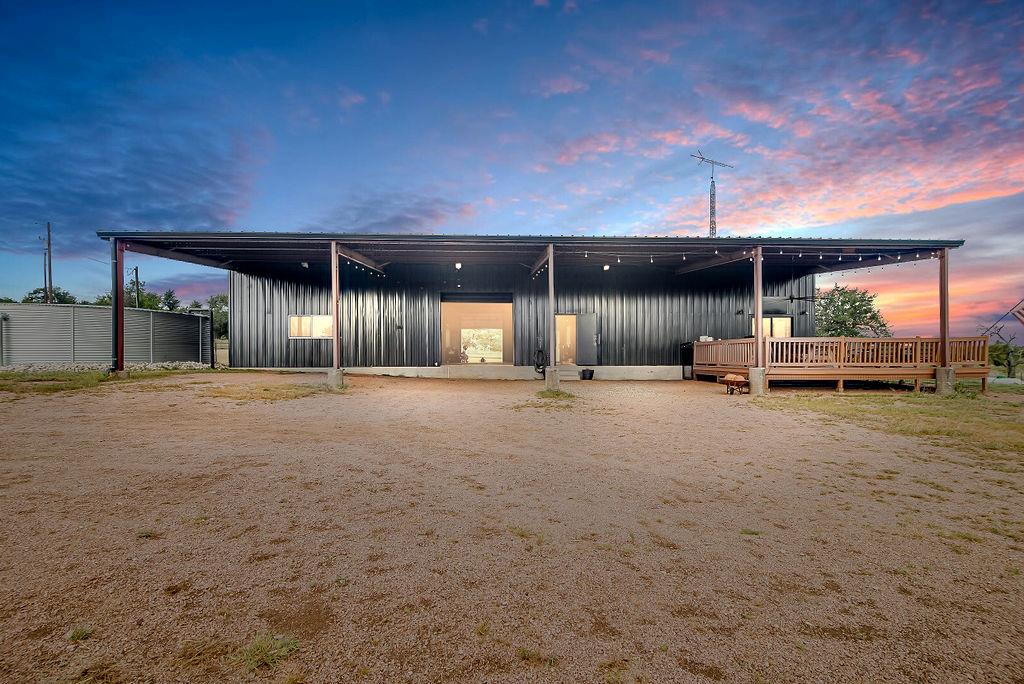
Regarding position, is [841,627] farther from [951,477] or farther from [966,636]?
[951,477]

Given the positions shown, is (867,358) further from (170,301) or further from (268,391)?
(170,301)

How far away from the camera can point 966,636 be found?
6.51 ft

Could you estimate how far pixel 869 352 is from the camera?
12.5m

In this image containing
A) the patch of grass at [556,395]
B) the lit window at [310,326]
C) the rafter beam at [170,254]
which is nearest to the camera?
the patch of grass at [556,395]

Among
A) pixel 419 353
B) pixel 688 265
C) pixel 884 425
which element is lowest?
pixel 884 425

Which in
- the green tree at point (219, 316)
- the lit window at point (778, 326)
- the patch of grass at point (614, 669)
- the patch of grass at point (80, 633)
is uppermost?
the green tree at point (219, 316)

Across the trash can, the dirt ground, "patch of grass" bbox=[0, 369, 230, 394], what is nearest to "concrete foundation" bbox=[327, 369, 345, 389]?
"patch of grass" bbox=[0, 369, 230, 394]

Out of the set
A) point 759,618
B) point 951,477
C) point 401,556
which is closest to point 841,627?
point 759,618

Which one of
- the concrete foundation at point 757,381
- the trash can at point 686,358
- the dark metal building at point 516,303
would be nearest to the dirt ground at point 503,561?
the concrete foundation at point 757,381

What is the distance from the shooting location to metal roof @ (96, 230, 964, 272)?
1204 cm

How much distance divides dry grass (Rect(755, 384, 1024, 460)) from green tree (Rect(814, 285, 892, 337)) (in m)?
14.4

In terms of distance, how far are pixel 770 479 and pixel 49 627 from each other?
5.48m

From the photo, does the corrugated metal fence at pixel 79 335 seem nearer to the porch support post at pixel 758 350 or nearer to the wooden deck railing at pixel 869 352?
the porch support post at pixel 758 350

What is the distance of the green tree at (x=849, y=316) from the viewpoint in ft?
84.9
